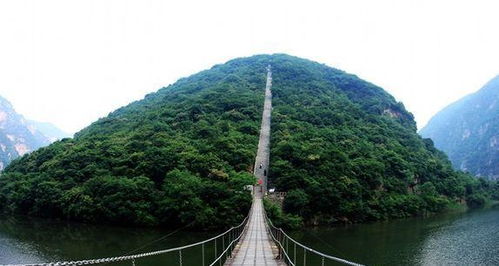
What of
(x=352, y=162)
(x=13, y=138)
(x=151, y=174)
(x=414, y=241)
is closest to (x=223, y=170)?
(x=151, y=174)

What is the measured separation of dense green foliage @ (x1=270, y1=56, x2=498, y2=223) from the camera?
38.1 metres

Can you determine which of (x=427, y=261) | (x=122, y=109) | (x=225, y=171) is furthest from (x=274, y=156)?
(x=122, y=109)

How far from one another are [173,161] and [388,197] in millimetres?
22347

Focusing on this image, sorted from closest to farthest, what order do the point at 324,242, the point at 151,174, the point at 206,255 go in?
the point at 206,255 < the point at 324,242 < the point at 151,174

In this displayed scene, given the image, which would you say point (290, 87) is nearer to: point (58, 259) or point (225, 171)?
point (225, 171)

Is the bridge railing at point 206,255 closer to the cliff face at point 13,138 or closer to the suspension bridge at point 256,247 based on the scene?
the suspension bridge at point 256,247

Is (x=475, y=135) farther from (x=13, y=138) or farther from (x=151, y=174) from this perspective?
(x=13, y=138)

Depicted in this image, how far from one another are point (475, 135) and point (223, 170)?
4963 inches

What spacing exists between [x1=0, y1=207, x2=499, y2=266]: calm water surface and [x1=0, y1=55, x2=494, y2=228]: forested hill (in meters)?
2.16

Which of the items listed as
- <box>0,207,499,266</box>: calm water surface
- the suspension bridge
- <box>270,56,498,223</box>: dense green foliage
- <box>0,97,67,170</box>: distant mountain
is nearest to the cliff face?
<box>0,97,67,170</box>: distant mountain

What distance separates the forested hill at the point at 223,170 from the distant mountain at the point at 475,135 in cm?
6414

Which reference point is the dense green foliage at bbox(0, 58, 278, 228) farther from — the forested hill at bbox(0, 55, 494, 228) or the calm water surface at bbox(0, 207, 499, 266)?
the calm water surface at bbox(0, 207, 499, 266)

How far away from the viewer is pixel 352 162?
4247cm

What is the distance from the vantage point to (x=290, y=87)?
243ft
